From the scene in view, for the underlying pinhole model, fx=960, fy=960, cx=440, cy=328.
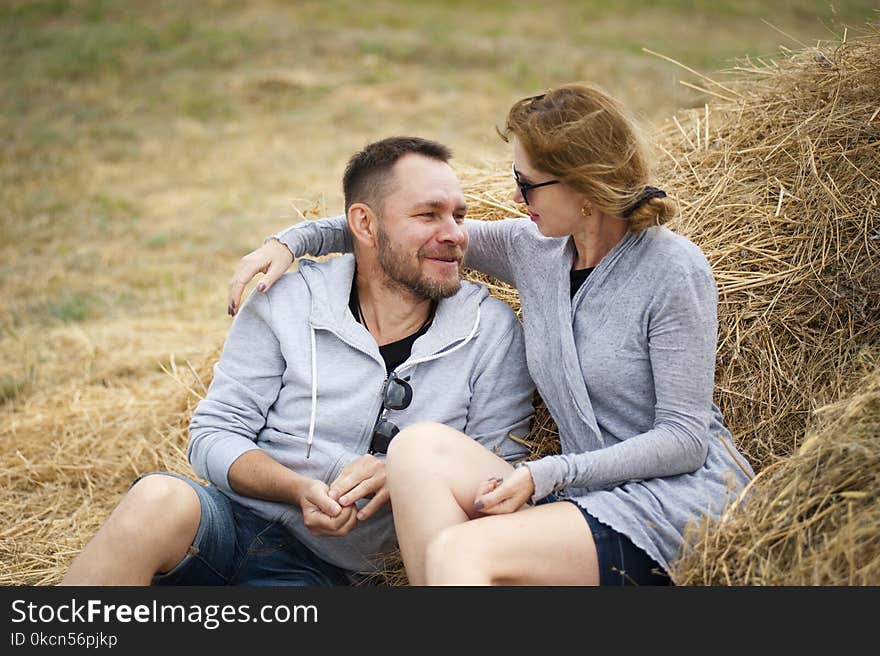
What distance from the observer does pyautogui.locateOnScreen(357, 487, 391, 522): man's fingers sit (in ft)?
10.4

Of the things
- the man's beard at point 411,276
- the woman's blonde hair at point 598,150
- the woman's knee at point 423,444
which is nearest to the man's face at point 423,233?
the man's beard at point 411,276

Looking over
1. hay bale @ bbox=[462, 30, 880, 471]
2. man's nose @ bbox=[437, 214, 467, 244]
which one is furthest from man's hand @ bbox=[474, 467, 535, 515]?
man's nose @ bbox=[437, 214, 467, 244]

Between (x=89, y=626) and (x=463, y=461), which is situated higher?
(x=463, y=461)

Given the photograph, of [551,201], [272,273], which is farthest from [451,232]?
[272,273]

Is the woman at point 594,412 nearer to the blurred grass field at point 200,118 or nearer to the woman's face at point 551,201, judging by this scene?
the woman's face at point 551,201

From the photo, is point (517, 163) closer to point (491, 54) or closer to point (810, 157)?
point (810, 157)

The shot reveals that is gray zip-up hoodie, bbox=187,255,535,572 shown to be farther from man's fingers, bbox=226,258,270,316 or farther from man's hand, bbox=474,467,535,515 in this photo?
man's hand, bbox=474,467,535,515

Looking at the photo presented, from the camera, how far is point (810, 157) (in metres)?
3.97

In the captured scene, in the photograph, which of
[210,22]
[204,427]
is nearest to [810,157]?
[204,427]

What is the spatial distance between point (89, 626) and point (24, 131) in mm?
10670

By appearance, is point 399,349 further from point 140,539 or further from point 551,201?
point 140,539

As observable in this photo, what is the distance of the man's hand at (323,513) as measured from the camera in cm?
313

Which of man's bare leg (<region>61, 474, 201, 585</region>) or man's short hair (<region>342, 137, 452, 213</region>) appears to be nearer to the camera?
man's bare leg (<region>61, 474, 201, 585</region>)

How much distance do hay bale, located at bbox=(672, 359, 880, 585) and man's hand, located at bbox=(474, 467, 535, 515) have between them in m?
0.50
